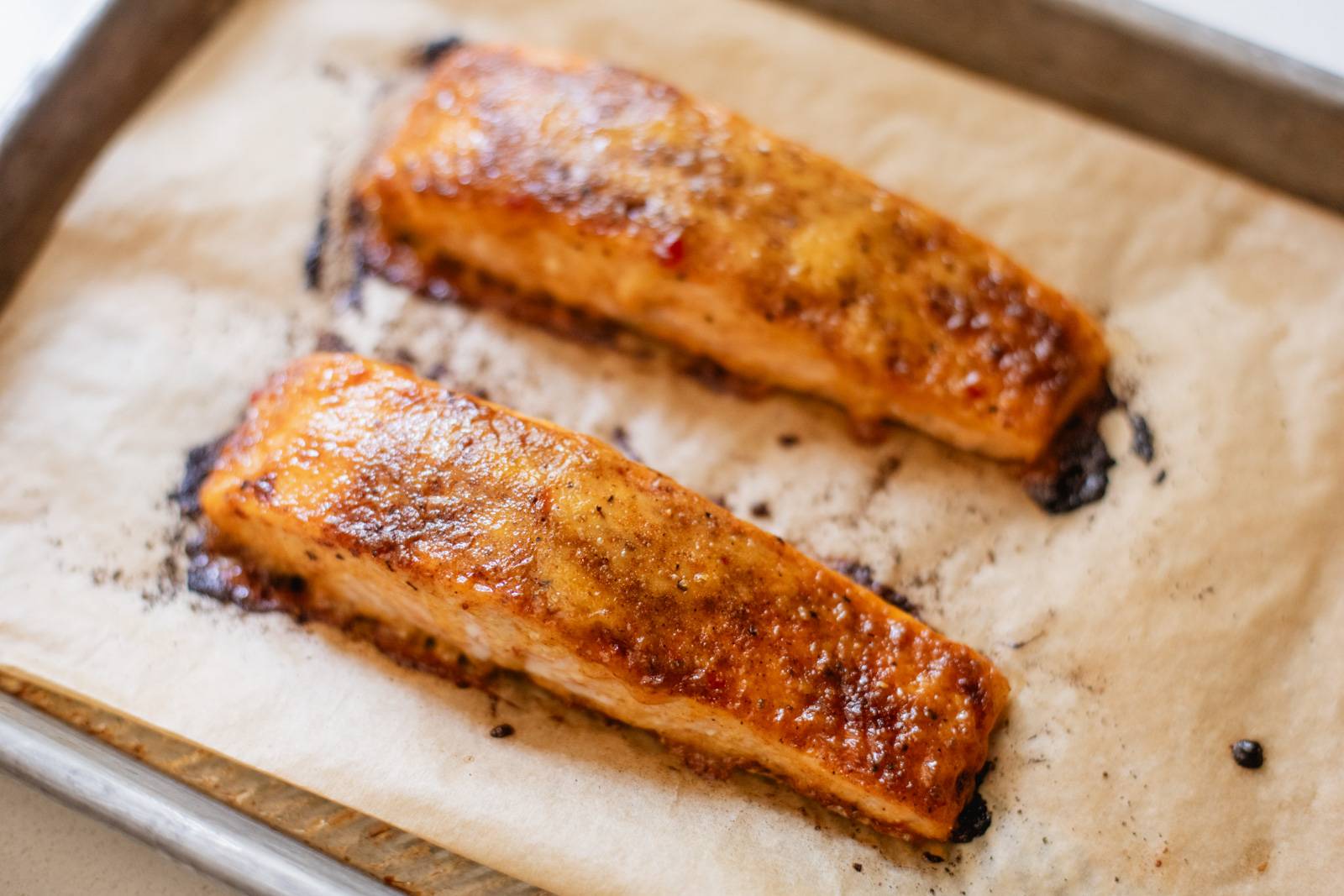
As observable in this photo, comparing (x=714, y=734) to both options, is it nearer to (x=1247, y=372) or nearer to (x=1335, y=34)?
(x=1247, y=372)

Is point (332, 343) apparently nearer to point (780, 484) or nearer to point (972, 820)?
point (780, 484)

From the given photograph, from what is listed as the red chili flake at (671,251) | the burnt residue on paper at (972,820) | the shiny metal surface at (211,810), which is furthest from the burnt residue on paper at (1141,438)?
the shiny metal surface at (211,810)

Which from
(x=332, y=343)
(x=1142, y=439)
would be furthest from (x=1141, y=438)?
(x=332, y=343)

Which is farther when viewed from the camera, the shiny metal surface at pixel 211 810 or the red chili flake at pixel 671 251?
the red chili flake at pixel 671 251

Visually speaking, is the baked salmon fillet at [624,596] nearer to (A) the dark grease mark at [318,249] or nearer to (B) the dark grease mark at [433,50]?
(A) the dark grease mark at [318,249]


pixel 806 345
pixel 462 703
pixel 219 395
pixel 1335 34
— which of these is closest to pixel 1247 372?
pixel 806 345

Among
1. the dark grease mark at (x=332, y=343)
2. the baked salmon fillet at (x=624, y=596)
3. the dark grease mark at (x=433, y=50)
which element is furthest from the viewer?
the dark grease mark at (x=433, y=50)
